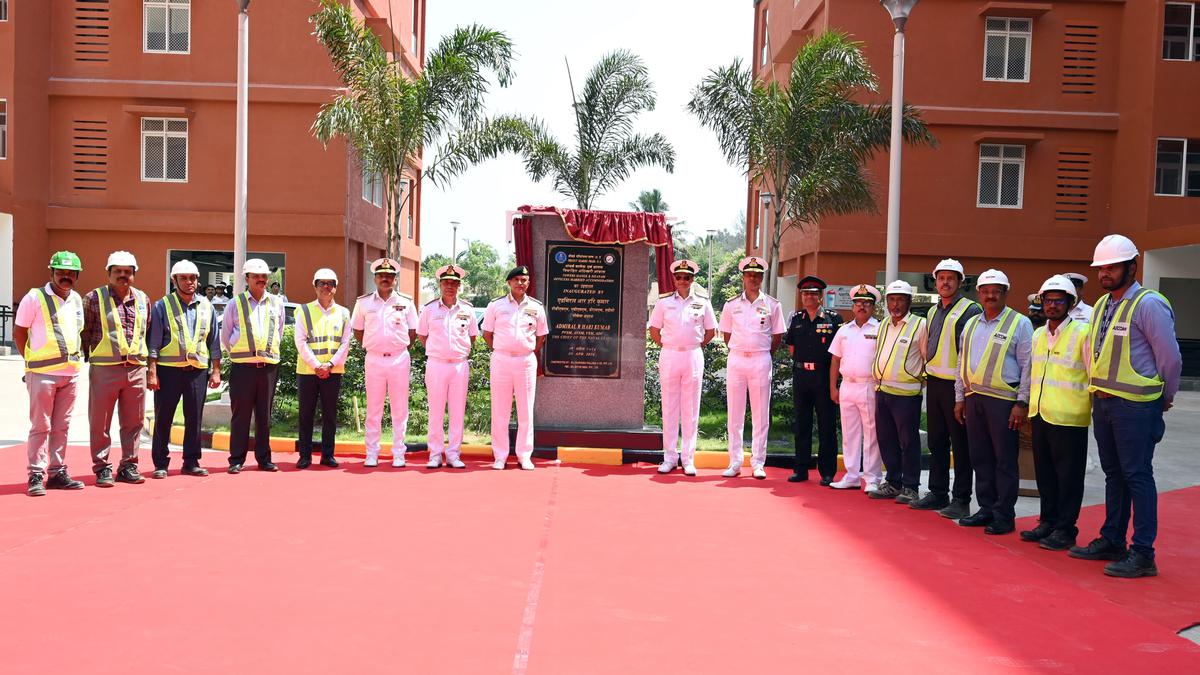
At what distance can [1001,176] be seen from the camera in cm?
2503

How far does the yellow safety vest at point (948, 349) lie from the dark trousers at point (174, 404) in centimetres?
665

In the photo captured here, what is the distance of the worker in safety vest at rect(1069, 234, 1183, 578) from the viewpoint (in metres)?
6.39

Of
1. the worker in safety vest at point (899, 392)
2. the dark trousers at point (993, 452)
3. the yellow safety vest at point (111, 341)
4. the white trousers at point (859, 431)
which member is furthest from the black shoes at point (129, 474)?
the dark trousers at point (993, 452)

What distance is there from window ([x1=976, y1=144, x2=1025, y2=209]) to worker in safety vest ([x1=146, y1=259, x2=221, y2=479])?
2090 centimetres

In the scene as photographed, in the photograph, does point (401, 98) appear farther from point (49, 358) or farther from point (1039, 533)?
point (1039, 533)

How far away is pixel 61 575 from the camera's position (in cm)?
555

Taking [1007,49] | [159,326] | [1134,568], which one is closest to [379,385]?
[159,326]

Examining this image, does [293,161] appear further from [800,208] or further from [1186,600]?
[1186,600]

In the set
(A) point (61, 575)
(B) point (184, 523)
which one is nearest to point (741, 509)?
(B) point (184, 523)

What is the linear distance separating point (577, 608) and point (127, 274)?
5536 millimetres

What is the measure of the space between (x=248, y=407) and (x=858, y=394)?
5915 millimetres

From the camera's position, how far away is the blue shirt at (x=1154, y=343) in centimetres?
636

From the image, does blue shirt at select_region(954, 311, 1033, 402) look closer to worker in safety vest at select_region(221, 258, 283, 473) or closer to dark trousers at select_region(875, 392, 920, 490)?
dark trousers at select_region(875, 392, 920, 490)

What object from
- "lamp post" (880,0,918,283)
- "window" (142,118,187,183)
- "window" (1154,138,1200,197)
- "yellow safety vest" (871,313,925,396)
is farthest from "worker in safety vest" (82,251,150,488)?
"window" (1154,138,1200,197)
